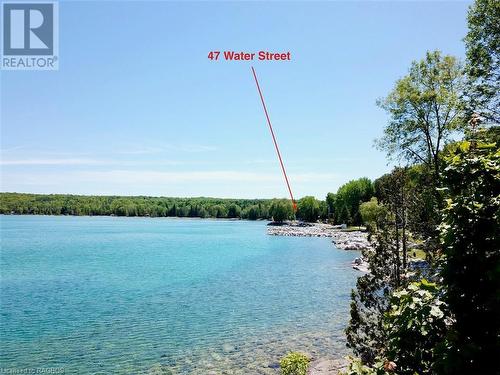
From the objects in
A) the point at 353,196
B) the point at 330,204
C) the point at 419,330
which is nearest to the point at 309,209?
the point at 330,204

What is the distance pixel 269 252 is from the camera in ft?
231

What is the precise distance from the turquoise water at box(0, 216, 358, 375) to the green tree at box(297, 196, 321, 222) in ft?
378

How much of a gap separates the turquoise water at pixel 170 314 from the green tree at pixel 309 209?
378 ft

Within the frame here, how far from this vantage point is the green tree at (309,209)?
556 ft

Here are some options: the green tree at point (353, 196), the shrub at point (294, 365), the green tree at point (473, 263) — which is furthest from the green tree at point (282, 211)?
the green tree at point (473, 263)

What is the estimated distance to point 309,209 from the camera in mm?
169500

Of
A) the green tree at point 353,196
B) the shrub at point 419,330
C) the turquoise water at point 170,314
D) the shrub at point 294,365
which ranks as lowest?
the turquoise water at point 170,314

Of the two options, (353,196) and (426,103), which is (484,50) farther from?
(353,196)

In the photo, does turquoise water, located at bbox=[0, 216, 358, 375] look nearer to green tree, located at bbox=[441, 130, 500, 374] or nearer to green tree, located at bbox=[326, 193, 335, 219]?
green tree, located at bbox=[441, 130, 500, 374]

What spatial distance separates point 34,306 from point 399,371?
3243 centimetres

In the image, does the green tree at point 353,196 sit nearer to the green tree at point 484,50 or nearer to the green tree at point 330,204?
the green tree at point 330,204

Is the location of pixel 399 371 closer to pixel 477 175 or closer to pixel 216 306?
pixel 477 175

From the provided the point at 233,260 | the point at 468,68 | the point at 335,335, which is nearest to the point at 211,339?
the point at 335,335

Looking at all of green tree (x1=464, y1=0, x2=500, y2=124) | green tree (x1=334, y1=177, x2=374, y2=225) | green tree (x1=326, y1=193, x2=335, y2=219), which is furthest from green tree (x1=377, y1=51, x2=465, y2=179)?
green tree (x1=326, y1=193, x2=335, y2=219)
